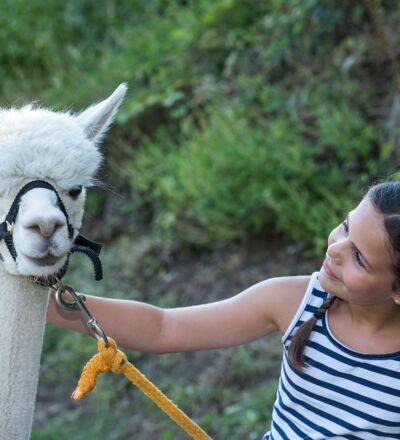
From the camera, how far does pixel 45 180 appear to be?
7.52 feet

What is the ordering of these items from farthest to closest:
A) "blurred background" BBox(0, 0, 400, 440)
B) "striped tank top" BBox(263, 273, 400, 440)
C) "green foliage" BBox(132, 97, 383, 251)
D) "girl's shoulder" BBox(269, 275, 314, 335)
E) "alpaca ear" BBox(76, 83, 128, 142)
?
"green foliage" BBox(132, 97, 383, 251) → "blurred background" BBox(0, 0, 400, 440) → "alpaca ear" BBox(76, 83, 128, 142) → "girl's shoulder" BBox(269, 275, 314, 335) → "striped tank top" BBox(263, 273, 400, 440)

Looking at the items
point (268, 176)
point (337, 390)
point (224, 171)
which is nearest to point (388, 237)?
point (337, 390)

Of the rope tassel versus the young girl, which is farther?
the rope tassel

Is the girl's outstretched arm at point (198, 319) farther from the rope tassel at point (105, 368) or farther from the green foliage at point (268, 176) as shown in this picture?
the green foliage at point (268, 176)

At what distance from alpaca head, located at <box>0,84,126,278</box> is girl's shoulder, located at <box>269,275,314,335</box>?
642 millimetres

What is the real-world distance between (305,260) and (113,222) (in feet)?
8.38

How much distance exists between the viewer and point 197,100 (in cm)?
689

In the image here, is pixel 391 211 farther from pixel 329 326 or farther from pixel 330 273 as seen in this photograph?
pixel 329 326

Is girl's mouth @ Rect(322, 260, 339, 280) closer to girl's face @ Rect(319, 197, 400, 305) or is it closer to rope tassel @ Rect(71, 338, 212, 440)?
girl's face @ Rect(319, 197, 400, 305)

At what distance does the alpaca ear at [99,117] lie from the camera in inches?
100

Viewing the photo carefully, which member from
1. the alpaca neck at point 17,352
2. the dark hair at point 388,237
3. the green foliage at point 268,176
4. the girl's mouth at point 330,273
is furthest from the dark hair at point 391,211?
the green foliage at point 268,176

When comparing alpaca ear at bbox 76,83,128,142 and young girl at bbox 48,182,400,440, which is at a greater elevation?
alpaca ear at bbox 76,83,128,142

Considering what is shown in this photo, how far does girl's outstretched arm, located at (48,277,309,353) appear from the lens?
2467mm

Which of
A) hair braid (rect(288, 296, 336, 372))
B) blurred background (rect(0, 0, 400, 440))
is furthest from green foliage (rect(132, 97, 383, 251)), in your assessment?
hair braid (rect(288, 296, 336, 372))
